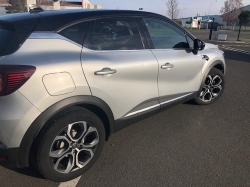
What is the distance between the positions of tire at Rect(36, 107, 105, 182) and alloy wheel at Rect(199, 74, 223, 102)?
2.42 m

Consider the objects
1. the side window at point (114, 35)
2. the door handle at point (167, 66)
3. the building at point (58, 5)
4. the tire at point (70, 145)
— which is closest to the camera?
the tire at point (70, 145)

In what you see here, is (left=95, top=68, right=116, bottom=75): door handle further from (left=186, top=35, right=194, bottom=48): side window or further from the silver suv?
(left=186, top=35, right=194, bottom=48): side window

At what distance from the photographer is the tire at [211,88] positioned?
158 inches

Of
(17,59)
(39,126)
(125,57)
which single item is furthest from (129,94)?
(17,59)

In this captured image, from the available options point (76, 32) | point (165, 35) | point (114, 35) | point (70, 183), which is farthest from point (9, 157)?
point (165, 35)

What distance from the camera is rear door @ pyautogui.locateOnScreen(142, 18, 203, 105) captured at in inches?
115

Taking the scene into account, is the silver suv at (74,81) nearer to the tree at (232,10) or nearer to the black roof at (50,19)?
the black roof at (50,19)

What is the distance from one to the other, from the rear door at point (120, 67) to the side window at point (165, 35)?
11.0 inches

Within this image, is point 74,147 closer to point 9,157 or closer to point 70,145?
point 70,145

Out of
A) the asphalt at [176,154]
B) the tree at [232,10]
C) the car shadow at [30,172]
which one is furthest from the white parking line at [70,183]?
the tree at [232,10]

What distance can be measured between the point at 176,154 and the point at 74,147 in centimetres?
126

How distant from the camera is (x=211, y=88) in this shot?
13.6 ft

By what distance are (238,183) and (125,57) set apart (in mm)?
1770

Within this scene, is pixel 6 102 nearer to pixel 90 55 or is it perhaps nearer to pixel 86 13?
pixel 90 55
